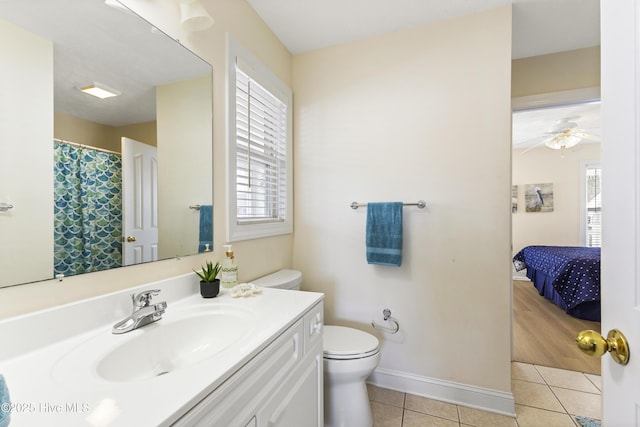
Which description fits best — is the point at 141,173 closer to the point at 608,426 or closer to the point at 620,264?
the point at 620,264

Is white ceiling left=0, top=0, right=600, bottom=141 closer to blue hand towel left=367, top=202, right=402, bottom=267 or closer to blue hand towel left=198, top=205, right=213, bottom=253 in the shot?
blue hand towel left=198, top=205, right=213, bottom=253

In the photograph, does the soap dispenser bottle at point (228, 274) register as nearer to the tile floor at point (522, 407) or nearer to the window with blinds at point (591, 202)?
the tile floor at point (522, 407)

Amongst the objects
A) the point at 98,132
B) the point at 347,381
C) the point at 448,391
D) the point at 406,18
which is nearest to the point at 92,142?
the point at 98,132

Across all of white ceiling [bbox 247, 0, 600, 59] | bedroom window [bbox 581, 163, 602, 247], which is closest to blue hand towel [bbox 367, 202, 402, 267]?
white ceiling [bbox 247, 0, 600, 59]

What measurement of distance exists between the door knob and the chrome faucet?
3.78 ft

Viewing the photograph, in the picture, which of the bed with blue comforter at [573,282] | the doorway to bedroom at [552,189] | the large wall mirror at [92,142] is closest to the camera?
the large wall mirror at [92,142]

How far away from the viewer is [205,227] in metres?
1.35

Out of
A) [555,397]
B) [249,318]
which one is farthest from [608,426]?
[555,397]

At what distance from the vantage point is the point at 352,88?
2.00 meters

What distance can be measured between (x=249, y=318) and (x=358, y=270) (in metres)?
1.11

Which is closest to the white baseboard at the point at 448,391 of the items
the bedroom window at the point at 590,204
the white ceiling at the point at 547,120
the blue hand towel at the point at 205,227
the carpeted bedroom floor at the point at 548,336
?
the carpeted bedroom floor at the point at 548,336

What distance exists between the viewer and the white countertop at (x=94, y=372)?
1.64 feet

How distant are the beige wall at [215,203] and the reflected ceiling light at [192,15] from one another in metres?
0.03

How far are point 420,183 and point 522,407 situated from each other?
1483mm
